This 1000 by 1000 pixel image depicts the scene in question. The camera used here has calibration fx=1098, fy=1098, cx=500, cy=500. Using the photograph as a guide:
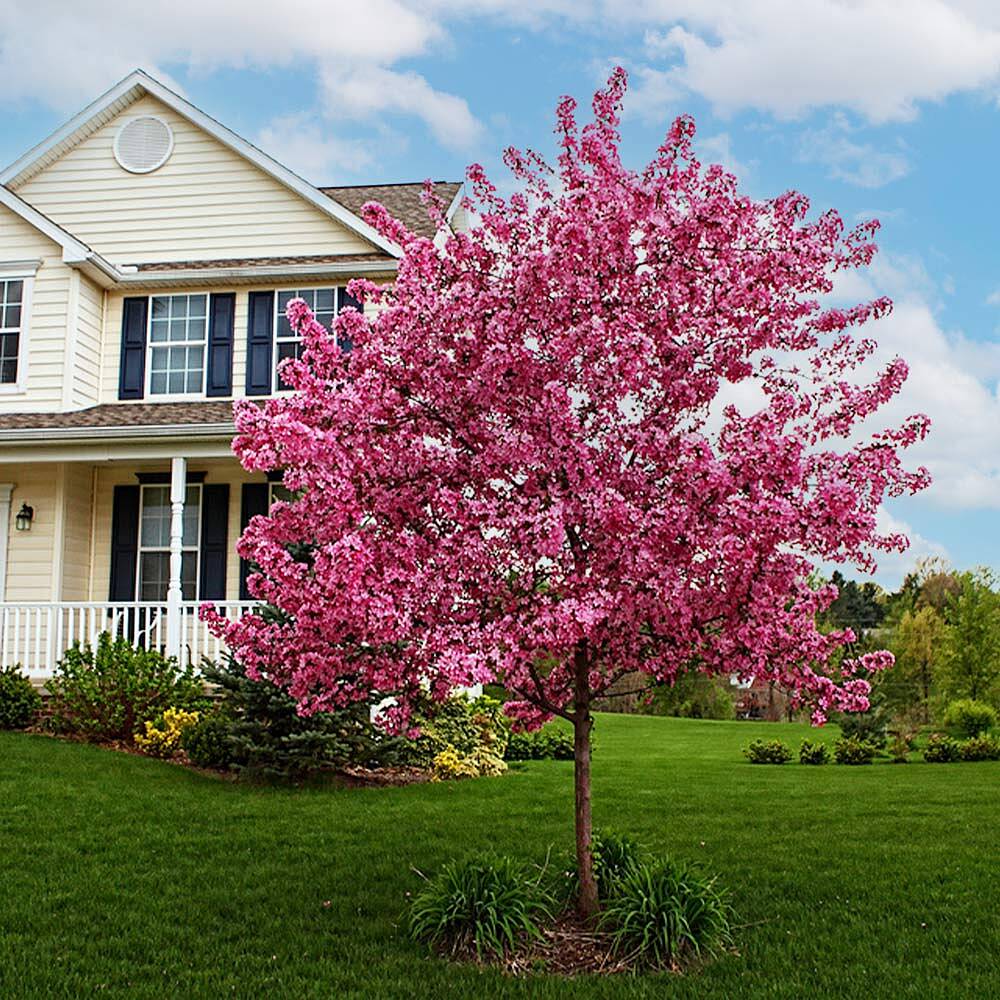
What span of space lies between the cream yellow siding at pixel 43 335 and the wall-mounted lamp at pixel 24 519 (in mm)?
1464

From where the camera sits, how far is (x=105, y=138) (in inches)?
655

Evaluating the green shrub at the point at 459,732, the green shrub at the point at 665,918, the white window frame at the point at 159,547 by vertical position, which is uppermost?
the white window frame at the point at 159,547

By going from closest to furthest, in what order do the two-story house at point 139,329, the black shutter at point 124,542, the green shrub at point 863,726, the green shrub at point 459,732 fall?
the green shrub at point 459,732
the two-story house at point 139,329
the black shutter at point 124,542
the green shrub at point 863,726

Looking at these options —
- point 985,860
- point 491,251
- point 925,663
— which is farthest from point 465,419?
point 925,663

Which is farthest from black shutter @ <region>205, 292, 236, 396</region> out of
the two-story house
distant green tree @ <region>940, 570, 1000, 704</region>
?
distant green tree @ <region>940, 570, 1000, 704</region>

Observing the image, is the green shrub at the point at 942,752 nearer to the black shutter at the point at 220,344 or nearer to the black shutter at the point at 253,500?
the black shutter at the point at 253,500

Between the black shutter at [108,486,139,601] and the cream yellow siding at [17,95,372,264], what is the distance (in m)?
3.56

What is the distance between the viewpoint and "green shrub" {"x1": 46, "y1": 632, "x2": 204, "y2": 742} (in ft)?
41.0

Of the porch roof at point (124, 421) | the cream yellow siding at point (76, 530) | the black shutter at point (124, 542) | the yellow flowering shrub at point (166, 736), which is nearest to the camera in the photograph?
the yellow flowering shrub at point (166, 736)

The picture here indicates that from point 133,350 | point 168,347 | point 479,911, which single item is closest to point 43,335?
point 133,350

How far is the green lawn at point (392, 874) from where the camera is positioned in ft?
18.0

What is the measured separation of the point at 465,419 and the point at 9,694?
376 inches

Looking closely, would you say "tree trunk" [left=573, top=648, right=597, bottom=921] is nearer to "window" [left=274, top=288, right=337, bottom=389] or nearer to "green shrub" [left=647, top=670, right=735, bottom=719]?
"window" [left=274, top=288, right=337, bottom=389]

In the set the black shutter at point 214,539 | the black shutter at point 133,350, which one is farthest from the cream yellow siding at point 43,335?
the black shutter at point 214,539
